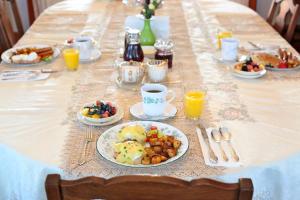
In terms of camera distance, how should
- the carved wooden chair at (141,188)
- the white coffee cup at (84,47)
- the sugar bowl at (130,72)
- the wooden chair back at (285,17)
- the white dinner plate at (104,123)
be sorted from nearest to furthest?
the carved wooden chair at (141,188) < the white dinner plate at (104,123) < the sugar bowl at (130,72) < the white coffee cup at (84,47) < the wooden chair back at (285,17)

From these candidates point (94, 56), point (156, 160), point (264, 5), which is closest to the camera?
point (156, 160)

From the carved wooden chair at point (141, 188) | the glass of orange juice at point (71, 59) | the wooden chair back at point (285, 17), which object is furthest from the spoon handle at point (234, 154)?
the wooden chair back at point (285, 17)

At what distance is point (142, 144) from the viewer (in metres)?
1.18

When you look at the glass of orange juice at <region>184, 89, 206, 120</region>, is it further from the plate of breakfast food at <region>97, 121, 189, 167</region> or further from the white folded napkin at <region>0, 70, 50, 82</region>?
the white folded napkin at <region>0, 70, 50, 82</region>

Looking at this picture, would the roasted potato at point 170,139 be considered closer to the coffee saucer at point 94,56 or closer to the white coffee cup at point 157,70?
the white coffee cup at point 157,70

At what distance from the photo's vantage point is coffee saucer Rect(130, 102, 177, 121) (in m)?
1.33

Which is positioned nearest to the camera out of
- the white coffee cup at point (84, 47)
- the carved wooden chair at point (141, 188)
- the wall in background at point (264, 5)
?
the carved wooden chair at point (141, 188)

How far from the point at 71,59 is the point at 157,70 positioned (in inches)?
15.0

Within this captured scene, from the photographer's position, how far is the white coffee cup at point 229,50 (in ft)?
6.01

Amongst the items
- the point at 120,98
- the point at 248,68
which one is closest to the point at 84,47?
the point at 120,98

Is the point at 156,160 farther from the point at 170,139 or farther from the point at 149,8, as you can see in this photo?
the point at 149,8

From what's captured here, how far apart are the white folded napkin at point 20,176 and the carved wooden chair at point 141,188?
0.30 metres

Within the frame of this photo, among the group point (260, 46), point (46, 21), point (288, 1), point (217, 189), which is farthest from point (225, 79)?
point (46, 21)

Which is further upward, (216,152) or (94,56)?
(216,152)
